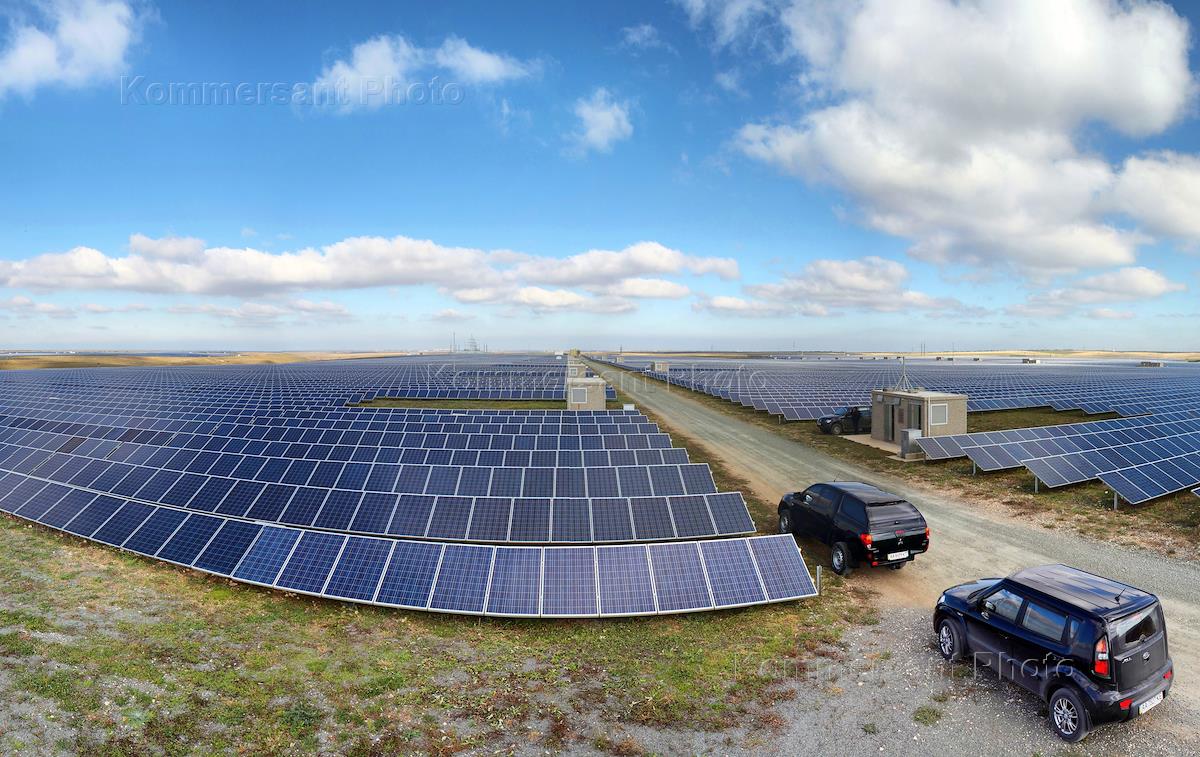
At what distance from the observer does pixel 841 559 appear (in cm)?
1277

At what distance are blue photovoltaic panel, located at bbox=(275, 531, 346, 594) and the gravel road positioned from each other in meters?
7.35

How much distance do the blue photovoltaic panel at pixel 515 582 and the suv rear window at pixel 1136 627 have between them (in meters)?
8.15

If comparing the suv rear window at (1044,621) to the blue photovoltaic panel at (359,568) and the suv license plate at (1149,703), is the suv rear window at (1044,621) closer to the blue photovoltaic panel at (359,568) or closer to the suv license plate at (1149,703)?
the suv license plate at (1149,703)

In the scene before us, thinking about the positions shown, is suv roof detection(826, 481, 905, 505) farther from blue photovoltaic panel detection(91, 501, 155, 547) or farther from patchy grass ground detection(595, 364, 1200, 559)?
blue photovoltaic panel detection(91, 501, 155, 547)

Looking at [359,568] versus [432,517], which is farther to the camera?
[432,517]

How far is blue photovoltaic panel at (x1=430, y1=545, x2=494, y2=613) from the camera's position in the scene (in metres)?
10.0

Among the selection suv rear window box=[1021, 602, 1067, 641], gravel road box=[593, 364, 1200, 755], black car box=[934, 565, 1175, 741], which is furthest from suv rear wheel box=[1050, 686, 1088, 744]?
suv rear window box=[1021, 602, 1067, 641]

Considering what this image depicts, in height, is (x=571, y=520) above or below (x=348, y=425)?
below

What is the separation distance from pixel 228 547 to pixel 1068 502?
24.6m

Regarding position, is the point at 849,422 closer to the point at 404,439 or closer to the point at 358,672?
the point at 404,439

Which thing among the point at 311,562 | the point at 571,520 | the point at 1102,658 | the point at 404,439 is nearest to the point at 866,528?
the point at 1102,658

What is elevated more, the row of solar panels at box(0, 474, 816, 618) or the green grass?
the row of solar panels at box(0, 474, 816, 618)

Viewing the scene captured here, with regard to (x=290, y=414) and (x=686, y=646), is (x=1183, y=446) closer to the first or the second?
(x=686, y=646)

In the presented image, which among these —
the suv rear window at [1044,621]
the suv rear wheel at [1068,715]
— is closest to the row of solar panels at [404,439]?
the suv rear window at [1044,621]
